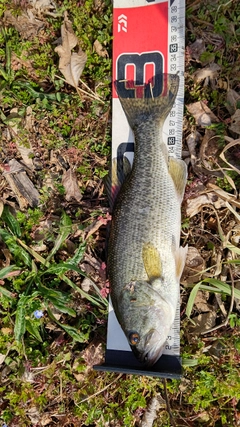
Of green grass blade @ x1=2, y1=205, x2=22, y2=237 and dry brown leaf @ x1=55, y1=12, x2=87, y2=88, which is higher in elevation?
dry brown leaf @ x1=55, y1=12, x2=87, y2=88

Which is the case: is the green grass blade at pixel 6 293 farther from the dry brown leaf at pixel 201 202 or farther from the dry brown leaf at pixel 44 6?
the dry brown leaf at pixel 44 6

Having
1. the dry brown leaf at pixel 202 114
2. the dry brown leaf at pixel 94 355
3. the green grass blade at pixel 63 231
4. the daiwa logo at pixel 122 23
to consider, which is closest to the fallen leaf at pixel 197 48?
the dry brown leaf at pixel 202 114

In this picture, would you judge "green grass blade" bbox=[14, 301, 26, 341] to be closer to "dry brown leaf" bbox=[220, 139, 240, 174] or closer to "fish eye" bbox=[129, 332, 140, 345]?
"fish eye" bbox=[129, 332, 140, 345]

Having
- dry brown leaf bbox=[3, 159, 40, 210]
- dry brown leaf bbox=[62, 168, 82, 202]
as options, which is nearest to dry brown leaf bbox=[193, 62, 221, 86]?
dry brown leaf bbox=[62, 168, 82, 202]

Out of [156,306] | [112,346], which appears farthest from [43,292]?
[156,306]

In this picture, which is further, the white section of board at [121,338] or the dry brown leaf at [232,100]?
the dry brown leaf at [232,100]
